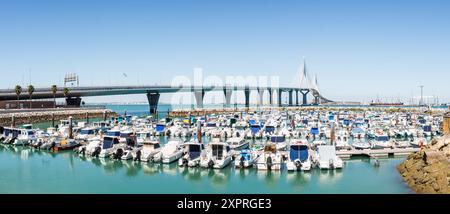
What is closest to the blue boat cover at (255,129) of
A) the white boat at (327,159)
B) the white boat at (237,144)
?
the white boat at (237,144)

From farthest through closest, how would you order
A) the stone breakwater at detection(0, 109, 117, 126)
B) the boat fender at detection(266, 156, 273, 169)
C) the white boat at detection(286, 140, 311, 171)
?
the stone breakwater at detection(0, 109, 117, 126) < the white boat at detection(286, 140, 311, 171) < the boat fender at detection(266, 156, 273, 169)

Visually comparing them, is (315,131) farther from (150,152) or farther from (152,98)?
(152,98)

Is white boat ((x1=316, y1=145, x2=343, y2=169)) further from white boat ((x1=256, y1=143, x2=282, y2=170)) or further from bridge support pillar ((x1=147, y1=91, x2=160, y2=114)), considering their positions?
bridge support pillar ((x1=147, y1=91, x2=160, y2=114))

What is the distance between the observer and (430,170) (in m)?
14.8

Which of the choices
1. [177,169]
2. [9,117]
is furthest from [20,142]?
[9,117]

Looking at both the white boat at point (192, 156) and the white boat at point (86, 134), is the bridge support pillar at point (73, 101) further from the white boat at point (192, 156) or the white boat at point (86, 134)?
the white boat at point (192, 156)

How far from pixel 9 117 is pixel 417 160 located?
46.8 m

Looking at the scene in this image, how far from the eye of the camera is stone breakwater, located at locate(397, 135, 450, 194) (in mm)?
13391

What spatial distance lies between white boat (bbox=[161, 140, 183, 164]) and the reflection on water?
36cm

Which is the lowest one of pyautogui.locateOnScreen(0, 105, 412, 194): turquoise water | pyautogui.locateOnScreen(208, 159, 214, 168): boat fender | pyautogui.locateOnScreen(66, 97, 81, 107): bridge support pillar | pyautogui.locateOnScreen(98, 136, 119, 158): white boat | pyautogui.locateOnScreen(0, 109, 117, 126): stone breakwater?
pyautogui.locateOnScreen(0, 105, 412, 194): turquoise water

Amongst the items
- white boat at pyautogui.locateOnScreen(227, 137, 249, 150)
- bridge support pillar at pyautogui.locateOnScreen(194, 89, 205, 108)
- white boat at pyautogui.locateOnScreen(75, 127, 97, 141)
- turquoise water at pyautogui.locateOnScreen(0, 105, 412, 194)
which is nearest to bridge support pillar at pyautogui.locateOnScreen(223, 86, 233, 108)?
bridge support pillar at pyautogui.locateOnScreen(194, 89, 205, 108)

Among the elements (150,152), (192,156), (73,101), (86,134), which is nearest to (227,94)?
(73,101)

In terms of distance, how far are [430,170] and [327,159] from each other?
4920 millimetres

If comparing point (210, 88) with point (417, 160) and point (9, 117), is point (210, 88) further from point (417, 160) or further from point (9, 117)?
point (417, 160)
